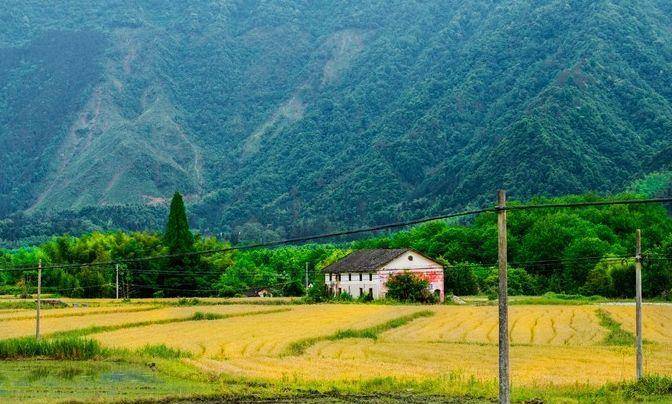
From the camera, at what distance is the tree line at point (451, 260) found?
99.1 meters

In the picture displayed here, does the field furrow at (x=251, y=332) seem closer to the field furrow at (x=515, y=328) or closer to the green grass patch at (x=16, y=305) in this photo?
the field furrow at (x=515, y=328)

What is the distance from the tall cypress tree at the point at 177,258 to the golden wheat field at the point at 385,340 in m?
33.9

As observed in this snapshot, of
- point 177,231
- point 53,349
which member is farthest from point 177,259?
point 53,349

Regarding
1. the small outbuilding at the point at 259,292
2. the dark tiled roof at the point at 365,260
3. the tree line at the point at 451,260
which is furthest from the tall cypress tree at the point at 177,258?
the dark tiled roof at the point at 365,260

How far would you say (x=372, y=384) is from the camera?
2941 cm

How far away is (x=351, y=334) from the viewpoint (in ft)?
161

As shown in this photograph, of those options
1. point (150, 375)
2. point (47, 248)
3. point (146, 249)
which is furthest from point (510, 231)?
point (150, 375)

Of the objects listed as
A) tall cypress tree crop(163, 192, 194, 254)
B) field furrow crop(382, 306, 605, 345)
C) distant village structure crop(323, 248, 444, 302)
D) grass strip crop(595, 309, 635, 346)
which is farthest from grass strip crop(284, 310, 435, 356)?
tall cypress tree crop(163, 192, 194, 254)

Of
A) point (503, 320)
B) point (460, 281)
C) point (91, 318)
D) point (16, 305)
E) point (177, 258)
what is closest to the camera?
point (503, 320)

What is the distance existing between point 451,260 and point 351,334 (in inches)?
2765

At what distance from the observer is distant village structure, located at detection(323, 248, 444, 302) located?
88875 millimetres

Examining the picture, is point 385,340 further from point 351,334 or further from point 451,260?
point 451,260

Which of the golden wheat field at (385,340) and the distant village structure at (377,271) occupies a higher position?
the distant village structure at (377,271)

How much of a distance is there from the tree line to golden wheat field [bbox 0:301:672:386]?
2720 centimetres
